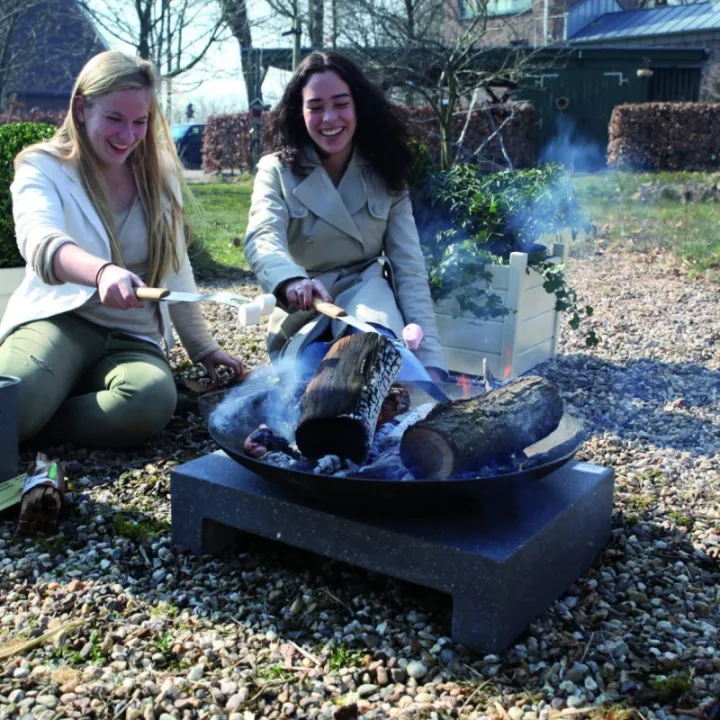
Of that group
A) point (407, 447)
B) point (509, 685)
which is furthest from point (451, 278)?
point (509, 685)

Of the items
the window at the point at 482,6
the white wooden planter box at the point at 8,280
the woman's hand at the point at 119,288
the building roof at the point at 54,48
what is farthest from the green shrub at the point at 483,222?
the building roof at the point at 54,48

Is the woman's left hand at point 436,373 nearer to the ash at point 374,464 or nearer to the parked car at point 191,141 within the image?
the ash at point 374,464

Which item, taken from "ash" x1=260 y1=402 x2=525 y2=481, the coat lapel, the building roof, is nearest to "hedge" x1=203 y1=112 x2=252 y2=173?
the building roof

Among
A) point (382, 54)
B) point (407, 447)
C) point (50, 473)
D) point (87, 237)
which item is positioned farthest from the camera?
point (382, 54)

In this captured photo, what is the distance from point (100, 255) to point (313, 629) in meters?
1.76

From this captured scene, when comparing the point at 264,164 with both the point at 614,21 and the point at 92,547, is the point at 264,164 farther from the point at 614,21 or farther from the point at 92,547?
the point at 614,21

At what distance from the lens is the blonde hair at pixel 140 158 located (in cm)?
306

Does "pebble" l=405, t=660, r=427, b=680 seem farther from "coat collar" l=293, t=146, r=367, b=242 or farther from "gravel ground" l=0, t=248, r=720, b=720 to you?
"coat collar" l=293, t=146, r=367, b=242

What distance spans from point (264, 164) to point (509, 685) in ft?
7.45

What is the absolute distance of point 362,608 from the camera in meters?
2.19

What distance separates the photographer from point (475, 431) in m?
2.13

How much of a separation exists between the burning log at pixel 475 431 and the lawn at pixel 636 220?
15.3 ft

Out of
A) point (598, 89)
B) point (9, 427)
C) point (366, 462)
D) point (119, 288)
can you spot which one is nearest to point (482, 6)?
point (598, 89)

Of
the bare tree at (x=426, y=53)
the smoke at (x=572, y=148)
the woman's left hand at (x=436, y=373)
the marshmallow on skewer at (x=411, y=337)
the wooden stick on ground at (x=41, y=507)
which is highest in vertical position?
the bare tree at (x=426, y=53)
